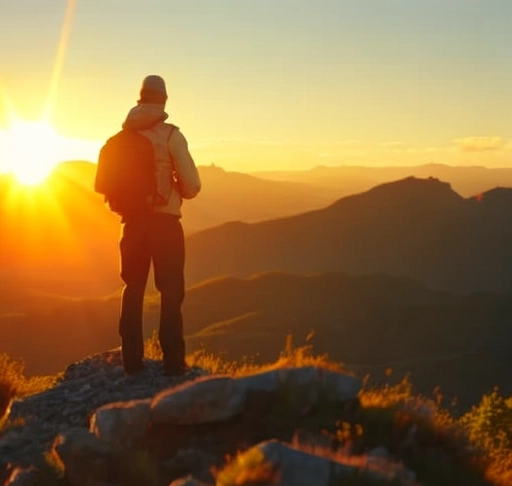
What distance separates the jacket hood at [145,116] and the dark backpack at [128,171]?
92mm

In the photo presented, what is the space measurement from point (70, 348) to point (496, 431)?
71605 mm

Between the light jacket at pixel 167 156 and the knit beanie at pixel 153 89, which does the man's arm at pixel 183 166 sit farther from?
the knit beanie at pixel 153 89

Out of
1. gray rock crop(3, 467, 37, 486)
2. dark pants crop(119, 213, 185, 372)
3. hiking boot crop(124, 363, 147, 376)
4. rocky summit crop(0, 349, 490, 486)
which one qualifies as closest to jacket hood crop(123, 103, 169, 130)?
dark pants crop(119, 213, 185, 372)

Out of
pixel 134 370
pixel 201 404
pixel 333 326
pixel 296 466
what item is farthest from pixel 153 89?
pixel 333 326

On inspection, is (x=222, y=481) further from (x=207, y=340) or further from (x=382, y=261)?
(x=382, y=261)

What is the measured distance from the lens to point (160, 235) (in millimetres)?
8961

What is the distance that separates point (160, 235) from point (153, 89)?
165 centimetres

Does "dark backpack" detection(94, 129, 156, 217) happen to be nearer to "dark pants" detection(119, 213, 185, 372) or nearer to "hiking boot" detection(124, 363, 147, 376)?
"dark pants" detection(119, 213, 185, 372)

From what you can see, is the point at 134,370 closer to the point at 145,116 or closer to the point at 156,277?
the point at 156,277

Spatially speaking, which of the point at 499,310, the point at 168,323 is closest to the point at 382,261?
the point at 499,310

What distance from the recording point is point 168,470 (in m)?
6.13

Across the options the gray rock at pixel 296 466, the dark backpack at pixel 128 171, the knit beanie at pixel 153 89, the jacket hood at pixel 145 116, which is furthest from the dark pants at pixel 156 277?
the gray rock at pixel 296 466

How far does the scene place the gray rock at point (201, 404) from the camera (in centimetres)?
672

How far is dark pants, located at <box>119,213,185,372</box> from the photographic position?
900 cm
